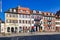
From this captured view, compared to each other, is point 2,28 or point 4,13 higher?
point 4,13

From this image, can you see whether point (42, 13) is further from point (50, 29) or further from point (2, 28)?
point (2, 28)

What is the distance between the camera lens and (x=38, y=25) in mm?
82875

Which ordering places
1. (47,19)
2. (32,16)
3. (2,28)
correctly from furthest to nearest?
(47,19) → (32,16) → (2,28)

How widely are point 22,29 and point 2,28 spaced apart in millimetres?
8744

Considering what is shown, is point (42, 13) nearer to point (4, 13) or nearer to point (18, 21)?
point (18, 21)

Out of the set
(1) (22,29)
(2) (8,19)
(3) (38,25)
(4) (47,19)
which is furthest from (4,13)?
(4) (47,19)

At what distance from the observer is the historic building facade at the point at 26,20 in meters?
74.7

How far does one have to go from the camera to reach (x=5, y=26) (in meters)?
73.0

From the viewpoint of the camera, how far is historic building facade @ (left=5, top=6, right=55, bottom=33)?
74.7 m

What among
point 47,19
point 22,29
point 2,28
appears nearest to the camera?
point 2,28

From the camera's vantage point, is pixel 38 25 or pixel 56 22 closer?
pixel 38 25

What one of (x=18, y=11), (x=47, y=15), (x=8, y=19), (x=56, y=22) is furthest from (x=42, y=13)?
(x=8, y=19)

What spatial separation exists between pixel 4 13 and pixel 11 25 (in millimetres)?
5310

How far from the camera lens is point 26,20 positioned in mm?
79000
